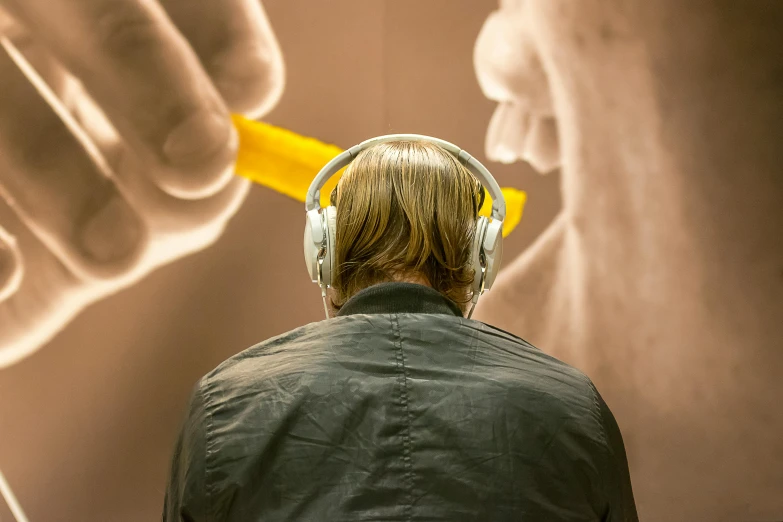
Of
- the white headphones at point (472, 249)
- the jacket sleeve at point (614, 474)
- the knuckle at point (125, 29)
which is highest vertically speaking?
the knuckle at point (125, 29)

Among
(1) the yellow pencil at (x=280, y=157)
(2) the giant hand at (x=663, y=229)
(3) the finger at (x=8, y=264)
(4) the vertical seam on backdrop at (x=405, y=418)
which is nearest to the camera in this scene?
(4) the vertical seam on backdrop at (x=405, y=418)

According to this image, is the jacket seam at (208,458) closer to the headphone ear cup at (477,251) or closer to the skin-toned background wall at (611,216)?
the headphone ear cup at (477,251)

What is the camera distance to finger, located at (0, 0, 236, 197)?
142 centimetres

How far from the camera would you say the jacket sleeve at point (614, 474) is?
750 mm

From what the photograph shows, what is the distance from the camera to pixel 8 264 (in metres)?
1.39

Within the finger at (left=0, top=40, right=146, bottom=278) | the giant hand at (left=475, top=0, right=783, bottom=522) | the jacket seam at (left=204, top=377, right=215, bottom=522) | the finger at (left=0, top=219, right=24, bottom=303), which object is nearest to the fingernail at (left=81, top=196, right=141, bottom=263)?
the finger at (left=0, top=40, right=146, bottom=278)

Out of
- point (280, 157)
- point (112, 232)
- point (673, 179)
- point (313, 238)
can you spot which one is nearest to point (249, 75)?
point (280, 157)

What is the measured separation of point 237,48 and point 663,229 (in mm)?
909

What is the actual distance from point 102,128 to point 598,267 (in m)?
0.98

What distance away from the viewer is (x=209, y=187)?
4.85 feet

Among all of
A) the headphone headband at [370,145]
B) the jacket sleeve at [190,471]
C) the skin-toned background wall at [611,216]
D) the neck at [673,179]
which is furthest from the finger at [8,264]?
the neck at [673,179]

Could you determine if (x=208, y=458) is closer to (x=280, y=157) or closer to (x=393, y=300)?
(x=393, y=300)

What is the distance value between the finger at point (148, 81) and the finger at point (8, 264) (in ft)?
0.86

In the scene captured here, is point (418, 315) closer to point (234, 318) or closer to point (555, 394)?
point (555, 394)
